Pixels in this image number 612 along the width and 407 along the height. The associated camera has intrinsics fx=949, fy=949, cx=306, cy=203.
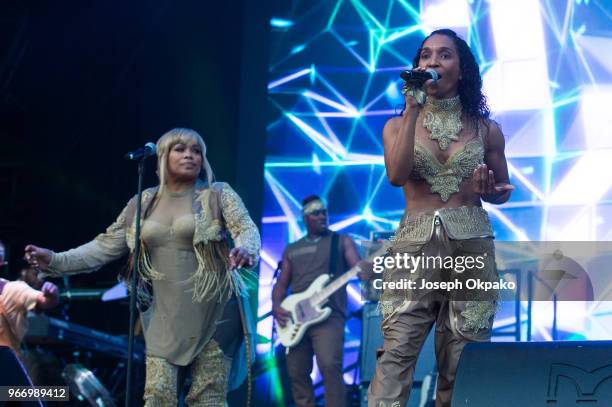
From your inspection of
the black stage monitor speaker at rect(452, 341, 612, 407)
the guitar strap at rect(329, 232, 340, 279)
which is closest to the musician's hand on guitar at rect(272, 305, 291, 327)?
the guitar strap at rect(329, 232, 340, 279)

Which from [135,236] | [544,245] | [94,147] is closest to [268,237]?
[94,147]

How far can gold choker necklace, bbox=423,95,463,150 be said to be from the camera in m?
4.00

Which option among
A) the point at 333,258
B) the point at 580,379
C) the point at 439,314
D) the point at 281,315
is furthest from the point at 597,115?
the point at 580,379

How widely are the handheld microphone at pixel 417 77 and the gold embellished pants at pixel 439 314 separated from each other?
585 mm

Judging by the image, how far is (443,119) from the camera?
4.05 m

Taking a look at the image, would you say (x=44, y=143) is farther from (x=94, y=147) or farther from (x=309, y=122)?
(x=309, y=122)

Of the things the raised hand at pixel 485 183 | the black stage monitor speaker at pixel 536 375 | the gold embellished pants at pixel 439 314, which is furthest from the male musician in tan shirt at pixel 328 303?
the black stage monitor speaker at pixel 536 375

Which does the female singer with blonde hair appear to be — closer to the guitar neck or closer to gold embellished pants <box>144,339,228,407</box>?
gold embellished pants <box>144,339,228,407</box>

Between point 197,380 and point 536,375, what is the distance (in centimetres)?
217

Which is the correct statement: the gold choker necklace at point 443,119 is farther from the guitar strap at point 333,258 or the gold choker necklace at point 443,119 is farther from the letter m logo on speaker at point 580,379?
the guitar strap at point 333,258

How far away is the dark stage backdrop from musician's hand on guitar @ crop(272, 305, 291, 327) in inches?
38.4

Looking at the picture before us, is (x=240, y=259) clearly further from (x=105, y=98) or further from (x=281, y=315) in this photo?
(x=105, y=98)

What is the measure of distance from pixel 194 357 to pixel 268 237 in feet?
13.9

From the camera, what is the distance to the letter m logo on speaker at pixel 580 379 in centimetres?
321
